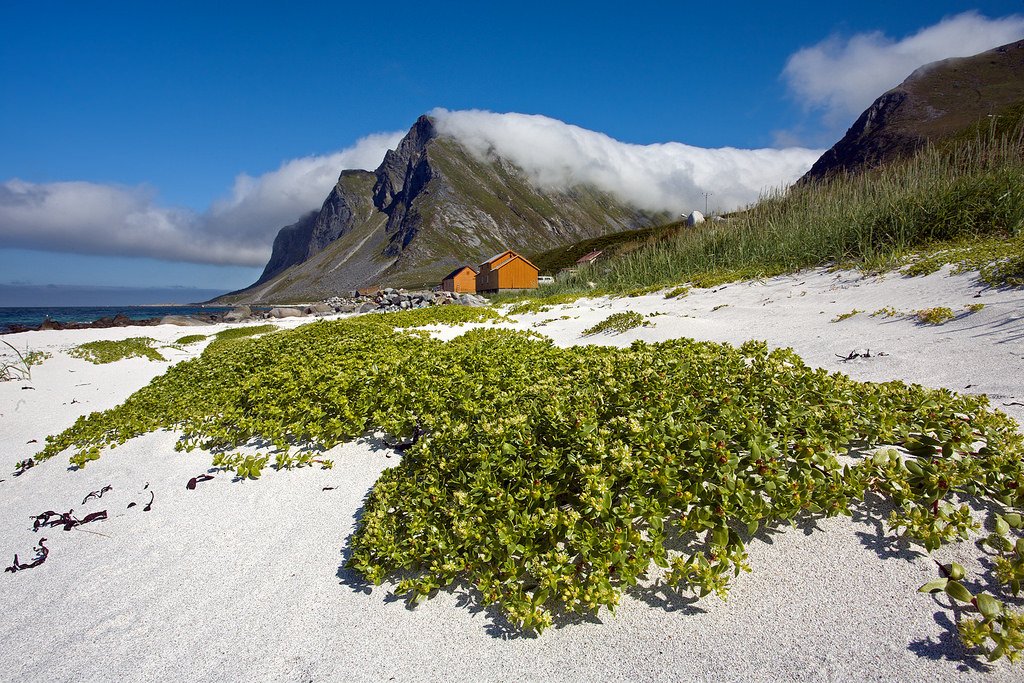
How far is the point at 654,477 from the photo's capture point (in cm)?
271

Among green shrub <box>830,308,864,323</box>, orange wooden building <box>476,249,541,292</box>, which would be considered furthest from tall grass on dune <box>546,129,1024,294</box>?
orange wooden building <box>476,249,541,292</box>

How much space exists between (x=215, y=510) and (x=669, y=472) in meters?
3.75

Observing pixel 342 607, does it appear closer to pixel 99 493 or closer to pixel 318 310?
pixel 99 493

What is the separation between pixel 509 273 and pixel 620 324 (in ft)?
154

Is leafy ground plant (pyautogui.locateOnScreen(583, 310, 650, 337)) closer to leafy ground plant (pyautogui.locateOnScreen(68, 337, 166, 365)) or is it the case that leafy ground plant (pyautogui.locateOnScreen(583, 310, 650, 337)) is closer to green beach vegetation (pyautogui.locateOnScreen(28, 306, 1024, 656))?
green beach vegetation (pyautogui.locateOnScreen(28, 306, 1024, 656))

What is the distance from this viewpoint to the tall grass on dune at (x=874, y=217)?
10062 mm

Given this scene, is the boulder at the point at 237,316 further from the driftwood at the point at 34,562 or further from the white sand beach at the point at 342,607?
the driftwood at the point at 34,562

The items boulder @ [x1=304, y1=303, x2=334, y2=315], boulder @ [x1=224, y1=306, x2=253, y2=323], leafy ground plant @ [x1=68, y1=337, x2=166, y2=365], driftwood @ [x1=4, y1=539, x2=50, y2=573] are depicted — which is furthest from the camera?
boulder @ [x1=304, y1=303, x2=334, y2=315]

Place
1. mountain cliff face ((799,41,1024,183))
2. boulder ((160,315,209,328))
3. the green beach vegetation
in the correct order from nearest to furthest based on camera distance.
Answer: the green beach vegetation < boulder ((160,315,209,328)) < mountain cliff face ((799,41,1024,183))

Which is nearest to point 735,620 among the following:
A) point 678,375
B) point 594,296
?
point 678,375

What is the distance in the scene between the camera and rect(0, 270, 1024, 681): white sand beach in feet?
7.05

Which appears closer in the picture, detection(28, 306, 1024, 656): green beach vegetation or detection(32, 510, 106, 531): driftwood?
detection(28, 306, 1024, 656): green beach vegetation

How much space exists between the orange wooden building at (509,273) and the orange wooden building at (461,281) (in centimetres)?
948

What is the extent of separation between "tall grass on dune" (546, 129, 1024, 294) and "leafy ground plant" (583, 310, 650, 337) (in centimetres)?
422
